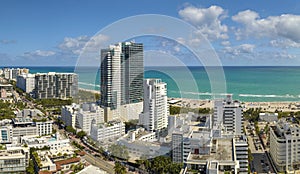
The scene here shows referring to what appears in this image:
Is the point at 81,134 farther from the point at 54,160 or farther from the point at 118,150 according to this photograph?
the point at 54,160

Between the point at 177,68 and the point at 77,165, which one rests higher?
the point at 177,68

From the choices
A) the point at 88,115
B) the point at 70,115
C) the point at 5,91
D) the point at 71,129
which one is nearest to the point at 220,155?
the point at 88,115

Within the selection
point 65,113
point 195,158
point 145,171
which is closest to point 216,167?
point 195,158

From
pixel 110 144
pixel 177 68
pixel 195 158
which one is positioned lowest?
pixel 110 144

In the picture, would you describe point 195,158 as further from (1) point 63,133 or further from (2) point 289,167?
(1) point 63,133

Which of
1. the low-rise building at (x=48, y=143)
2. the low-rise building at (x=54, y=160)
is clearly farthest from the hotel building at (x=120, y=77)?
the low-rise building at (x=54, y=160)

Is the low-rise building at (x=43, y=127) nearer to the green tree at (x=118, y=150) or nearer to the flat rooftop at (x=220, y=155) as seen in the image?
the green tree at (x=118, y=150)

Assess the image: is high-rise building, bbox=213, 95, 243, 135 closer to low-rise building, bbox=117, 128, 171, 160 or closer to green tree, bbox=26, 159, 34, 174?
low-rise building, bbox=117, 128, 171, 160
